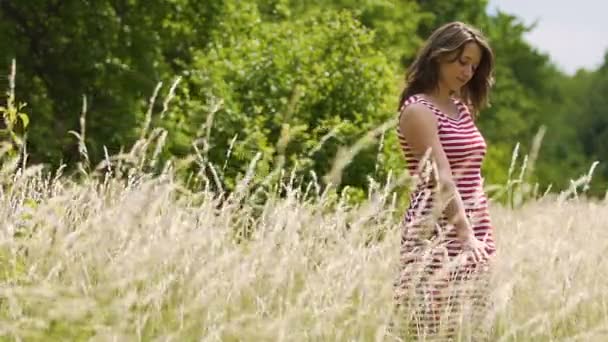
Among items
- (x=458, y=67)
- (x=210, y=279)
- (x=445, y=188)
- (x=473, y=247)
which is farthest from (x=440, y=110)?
(x=210, y=279)

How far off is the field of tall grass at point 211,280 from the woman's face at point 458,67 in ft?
1.94

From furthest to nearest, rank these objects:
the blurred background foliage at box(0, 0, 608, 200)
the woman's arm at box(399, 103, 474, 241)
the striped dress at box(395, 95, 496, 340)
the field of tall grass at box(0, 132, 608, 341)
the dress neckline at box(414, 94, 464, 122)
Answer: the blurred background foliage at box(0, 0, 608, 200) → the dress neckline at box(414, 94, 464, 122) → the woman's arm at box(399, 103, 474, 241) → the striped dress at box(395, 95, 496, 340) → the field of tall grass at box(0, 132, 608, 341)

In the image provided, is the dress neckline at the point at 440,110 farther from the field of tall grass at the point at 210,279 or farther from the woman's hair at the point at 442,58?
the field of tall grass at the point at 210,279

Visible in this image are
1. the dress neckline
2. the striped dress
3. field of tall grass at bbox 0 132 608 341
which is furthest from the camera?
the dress neckline

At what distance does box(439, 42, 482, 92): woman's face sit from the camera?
469cm

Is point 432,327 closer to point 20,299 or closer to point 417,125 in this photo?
point 417,125

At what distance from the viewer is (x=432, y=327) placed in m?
4.38

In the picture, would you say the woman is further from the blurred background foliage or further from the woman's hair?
the blurred background foliage

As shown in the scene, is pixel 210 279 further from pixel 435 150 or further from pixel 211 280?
pixel 435 150

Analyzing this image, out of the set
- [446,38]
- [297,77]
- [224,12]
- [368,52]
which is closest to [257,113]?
[297,77]

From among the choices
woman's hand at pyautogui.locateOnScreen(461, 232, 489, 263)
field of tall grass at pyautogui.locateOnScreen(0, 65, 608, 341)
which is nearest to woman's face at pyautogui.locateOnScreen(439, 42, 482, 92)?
field of tall grass at pyautogui.locateOnScreen(0, 65, 608, 341)

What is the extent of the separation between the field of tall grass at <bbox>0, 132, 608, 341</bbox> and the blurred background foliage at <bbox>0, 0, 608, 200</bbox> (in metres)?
0.53

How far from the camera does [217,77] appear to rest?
43.8 ft

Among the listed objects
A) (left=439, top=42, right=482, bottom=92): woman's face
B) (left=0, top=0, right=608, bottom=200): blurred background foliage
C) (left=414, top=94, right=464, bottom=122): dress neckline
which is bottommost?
(left=0, top=0, right=608, bottom=200): blurred background foliage
